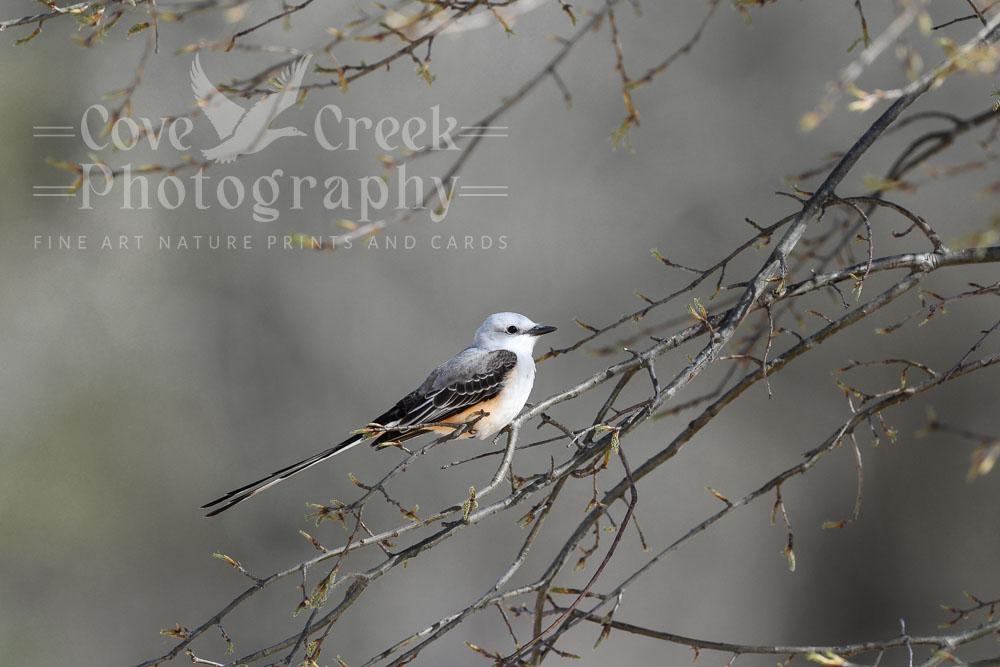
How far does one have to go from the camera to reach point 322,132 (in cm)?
948

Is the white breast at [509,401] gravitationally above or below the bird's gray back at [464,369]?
below

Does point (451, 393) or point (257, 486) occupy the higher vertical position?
point (257, 486)

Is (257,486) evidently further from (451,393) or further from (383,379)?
(383,379)

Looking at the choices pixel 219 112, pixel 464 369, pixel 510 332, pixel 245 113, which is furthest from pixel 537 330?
pixel 219 112

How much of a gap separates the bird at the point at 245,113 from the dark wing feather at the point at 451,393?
3.47 ft

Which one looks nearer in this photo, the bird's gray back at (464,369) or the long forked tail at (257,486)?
the long forked tail at (257,486)

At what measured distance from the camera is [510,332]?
4191 millimetres

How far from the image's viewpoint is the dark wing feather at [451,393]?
3.82m

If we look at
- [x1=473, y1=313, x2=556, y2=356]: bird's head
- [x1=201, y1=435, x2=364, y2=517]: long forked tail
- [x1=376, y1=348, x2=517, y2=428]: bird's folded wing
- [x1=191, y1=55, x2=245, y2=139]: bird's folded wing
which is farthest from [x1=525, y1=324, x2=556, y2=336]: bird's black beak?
[x1=191, y1=55, x2=245, y2=139]: bird's folded wing

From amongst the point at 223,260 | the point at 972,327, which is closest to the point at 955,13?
the point at 972,327

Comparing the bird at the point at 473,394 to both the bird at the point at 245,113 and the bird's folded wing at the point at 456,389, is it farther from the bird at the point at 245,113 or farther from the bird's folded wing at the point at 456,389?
the bird at the point at 245,113

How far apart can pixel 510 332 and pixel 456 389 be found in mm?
420

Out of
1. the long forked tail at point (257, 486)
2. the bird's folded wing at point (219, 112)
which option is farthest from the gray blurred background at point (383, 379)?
the long forked tail at point (257, 486)

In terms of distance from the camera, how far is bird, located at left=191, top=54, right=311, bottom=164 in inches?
87.3
